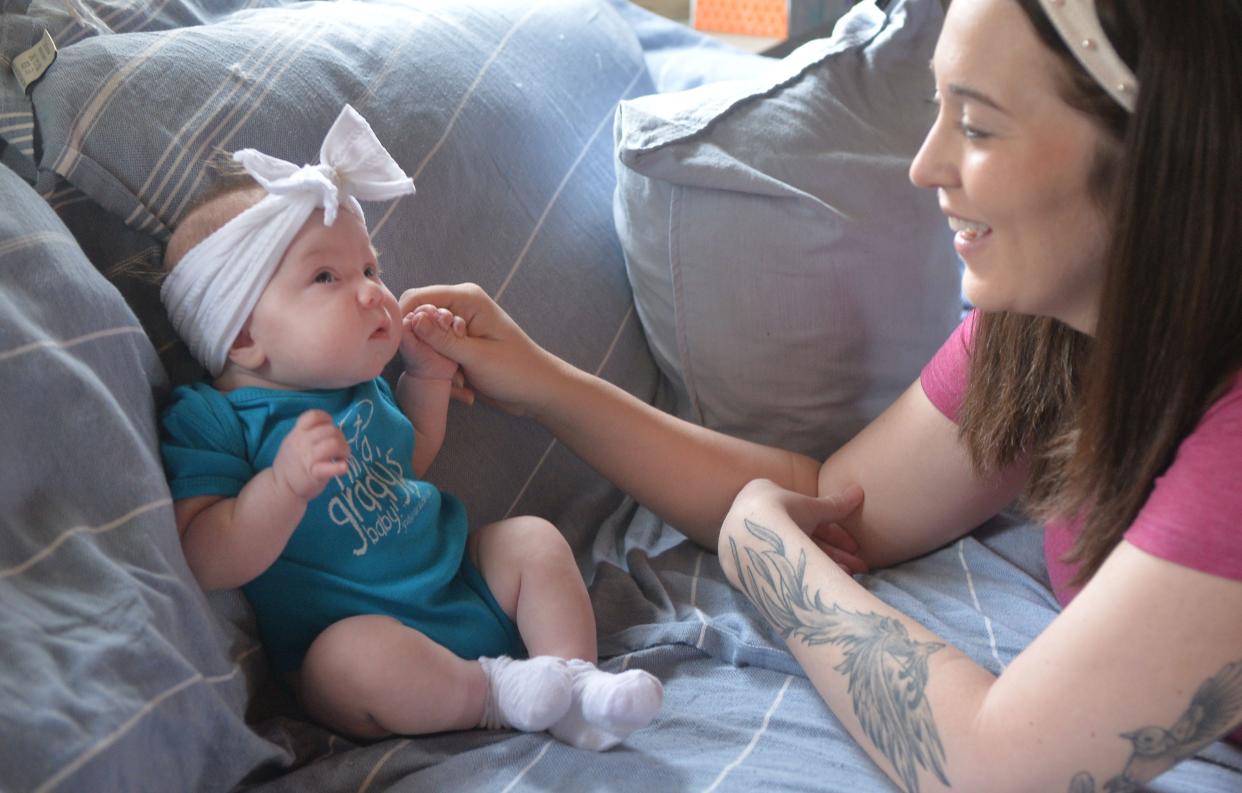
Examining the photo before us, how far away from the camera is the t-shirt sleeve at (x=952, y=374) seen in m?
1.26

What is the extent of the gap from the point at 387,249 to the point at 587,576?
420 millimetres

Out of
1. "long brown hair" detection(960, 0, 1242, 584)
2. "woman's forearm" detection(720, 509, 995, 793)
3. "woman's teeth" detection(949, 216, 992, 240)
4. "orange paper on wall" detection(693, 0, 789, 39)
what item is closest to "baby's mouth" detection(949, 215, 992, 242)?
"woman's teeth" detection(949, 216, 992, 240)

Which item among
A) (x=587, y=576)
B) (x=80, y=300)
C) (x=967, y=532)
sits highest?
(x=80, y=300)

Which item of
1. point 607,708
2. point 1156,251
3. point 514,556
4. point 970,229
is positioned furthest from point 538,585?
point 1156,251

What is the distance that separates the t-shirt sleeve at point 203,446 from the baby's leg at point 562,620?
27cm

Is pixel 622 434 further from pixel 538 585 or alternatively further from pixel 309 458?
pixel 309 458

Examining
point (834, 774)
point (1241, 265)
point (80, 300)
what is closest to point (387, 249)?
point (80, 300)

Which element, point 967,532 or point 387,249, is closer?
point 387,249

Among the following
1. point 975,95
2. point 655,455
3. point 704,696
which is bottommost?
point 704,696

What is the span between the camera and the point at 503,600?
3.84 feet

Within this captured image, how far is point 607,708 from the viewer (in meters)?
1.03

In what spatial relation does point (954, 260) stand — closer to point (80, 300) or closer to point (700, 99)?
point (700, 99)

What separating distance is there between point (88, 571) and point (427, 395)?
1.38 ft

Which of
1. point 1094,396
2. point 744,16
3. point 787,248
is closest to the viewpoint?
point 1094,396
